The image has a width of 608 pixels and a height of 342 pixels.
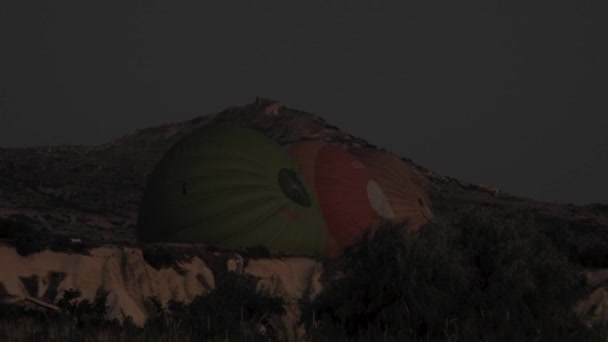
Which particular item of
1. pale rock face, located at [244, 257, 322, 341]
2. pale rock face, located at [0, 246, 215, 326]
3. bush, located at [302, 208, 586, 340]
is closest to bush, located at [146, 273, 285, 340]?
bush, located at [302, 208, 586, 340]

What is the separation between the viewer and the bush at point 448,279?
19.5 m

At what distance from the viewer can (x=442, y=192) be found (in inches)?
3949

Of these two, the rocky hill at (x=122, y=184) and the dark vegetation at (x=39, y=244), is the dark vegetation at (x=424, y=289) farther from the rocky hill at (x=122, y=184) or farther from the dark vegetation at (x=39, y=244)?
the rocky hill at (x=122, y=184)

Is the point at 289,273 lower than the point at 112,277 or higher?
higher

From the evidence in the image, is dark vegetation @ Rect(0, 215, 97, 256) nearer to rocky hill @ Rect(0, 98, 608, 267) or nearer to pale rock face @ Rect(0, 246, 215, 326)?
pale rock face @ Rect(0, 246, 215, 326)

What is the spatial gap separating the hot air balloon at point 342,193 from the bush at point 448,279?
31.9 feet

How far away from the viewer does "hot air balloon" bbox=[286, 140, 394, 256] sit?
36.5m

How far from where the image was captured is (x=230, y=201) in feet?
111

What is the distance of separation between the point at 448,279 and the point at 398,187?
18288mm

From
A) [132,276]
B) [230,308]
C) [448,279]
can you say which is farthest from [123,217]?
[448,279]

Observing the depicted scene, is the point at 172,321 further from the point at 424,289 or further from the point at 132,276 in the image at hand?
the point at 132,276

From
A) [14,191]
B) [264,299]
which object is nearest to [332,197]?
[264,299]

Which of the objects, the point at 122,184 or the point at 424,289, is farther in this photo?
the point at 122,184

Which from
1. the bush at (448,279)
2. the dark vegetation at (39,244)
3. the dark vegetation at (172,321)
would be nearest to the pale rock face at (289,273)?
the dark vegetation at (172,321)
